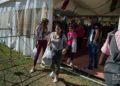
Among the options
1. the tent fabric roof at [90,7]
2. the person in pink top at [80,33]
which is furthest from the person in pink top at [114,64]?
the tent fabric roof at [90,7]

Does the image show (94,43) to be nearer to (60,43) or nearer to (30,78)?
(60,43)

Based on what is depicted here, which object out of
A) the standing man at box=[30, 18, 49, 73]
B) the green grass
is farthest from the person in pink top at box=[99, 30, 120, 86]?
the standing man at box=[30, 18, 49, 73]

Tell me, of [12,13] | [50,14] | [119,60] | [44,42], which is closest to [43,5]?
[50,14]

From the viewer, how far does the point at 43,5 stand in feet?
32.2

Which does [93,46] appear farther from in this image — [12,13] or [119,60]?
[12,13]

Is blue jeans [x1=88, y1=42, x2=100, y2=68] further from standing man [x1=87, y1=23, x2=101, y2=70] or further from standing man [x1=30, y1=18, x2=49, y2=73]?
standing man [x1=30, y1=18, x2=49, y2=73]

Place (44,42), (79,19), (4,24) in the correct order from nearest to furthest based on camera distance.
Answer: (44,42), (4,24), (79,19)

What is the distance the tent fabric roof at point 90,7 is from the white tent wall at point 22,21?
1895 mm

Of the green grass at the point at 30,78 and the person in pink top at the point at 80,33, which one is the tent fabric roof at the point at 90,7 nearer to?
the person in pink top at the point at 80,33

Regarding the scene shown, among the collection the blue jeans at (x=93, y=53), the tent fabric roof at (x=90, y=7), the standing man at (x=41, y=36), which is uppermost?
the tent fabric roof at (x=90, y=7)

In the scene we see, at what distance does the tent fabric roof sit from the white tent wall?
6.22 ft

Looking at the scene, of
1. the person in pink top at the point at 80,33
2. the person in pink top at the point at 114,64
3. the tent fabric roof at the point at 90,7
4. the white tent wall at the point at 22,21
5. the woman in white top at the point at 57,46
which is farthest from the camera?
the tent fabric roof at the point at 90,7

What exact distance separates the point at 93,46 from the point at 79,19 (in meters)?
7.40

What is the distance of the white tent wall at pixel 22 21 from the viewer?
405 inches
